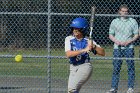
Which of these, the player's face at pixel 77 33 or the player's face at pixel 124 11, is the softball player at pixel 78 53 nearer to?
the player's face at pixel 77 33

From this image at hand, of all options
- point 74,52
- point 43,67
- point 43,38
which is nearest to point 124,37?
point 74,52

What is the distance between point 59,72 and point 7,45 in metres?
1.75

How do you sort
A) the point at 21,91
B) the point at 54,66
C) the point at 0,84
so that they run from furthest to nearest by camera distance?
the point at 54,66, the point at 0,84, the point at 21,91

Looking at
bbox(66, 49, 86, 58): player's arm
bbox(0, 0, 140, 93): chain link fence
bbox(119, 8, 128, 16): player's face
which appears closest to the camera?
bbox(66, 49, 86, 58): player's arm

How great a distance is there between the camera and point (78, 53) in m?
8.74

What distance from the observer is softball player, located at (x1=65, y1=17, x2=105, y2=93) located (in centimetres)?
884

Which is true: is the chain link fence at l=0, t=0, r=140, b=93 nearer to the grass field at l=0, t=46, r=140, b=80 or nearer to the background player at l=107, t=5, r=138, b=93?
the grass field at l=0, t=46, r=140, b=80

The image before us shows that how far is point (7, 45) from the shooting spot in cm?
1323

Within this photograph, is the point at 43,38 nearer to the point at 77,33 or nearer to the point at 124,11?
the point at 124,11

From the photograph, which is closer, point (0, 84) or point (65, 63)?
point (0, 84)

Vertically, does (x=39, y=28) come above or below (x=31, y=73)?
above

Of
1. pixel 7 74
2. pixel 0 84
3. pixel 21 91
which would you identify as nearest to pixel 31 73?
pixel 7 74

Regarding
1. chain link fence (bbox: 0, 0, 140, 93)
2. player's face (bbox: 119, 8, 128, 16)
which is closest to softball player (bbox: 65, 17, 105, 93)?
player's face (bbox: 119, 8, 128, 16)

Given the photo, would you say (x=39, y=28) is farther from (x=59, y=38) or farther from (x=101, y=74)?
(x=101, y=74)
